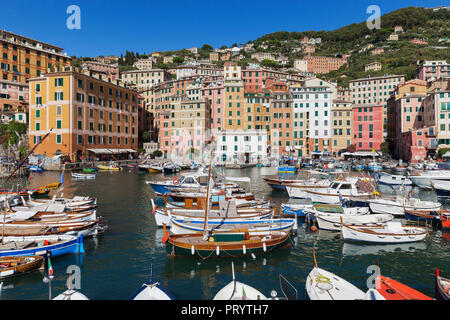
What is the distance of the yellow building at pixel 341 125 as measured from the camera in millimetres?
82312

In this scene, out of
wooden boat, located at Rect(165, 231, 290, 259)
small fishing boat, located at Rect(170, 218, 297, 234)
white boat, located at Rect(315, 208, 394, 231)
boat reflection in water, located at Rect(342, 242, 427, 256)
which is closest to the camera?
wooden boat, located at Rect(165, 231, 290, 259)

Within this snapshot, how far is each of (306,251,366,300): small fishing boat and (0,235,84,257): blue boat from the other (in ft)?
37.9

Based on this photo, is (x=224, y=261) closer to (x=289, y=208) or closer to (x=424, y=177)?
(x=289, y=208)

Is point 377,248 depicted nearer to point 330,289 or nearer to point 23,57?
point 330,289

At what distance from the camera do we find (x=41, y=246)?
14.6 metres

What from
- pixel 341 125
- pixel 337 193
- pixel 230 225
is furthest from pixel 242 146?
pixel 230 225

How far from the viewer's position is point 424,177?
4100 cm

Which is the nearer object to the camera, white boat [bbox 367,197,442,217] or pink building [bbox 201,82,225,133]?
white boat [bbox 367,197,442,217]

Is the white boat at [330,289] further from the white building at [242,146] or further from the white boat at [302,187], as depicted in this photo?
the white building at [242,146]

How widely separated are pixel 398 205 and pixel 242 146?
55.7 meters

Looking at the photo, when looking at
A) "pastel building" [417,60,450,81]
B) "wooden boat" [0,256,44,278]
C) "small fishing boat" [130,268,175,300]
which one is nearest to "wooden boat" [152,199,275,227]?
"wooden boat" [0,256,44,278]

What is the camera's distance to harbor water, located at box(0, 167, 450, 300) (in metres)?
12.4

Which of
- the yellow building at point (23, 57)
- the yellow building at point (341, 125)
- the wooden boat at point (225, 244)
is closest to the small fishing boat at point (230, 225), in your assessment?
the wooden boat at point (225, 244)

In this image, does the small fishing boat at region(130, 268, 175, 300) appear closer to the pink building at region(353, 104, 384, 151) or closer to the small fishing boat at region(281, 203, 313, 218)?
the small fishing boat at region(281, 203, 313, 218)
